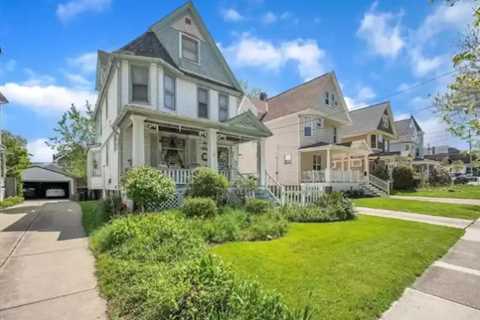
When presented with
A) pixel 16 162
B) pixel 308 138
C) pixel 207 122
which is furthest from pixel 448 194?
pixel 16 162

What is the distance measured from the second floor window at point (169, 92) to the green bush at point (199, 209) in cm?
650

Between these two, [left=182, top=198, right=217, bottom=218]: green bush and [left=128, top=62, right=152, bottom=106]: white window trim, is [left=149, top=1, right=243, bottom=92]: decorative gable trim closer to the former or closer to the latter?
[left=128, top=62, right=152, bottom=106]: white window trim

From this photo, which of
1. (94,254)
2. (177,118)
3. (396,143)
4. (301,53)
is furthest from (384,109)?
(94,254)

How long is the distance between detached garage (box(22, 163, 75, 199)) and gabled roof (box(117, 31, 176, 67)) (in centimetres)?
2312

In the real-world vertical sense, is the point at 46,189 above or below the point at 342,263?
below

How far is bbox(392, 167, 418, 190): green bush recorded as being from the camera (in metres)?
27.4

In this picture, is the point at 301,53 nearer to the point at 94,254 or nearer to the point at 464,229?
the point at 464,229

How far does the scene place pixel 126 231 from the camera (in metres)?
6.50

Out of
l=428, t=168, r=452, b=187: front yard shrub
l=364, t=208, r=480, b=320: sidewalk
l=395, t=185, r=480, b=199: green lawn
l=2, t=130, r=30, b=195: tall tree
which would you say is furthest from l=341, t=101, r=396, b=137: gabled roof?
l=2, t=130, r=30, b=195: tall tree

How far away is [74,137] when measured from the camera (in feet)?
115

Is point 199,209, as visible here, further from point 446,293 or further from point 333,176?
point 333,176

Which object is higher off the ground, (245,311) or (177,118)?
(177,118)

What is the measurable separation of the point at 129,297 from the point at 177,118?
836cm

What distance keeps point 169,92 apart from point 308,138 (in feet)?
46.2
